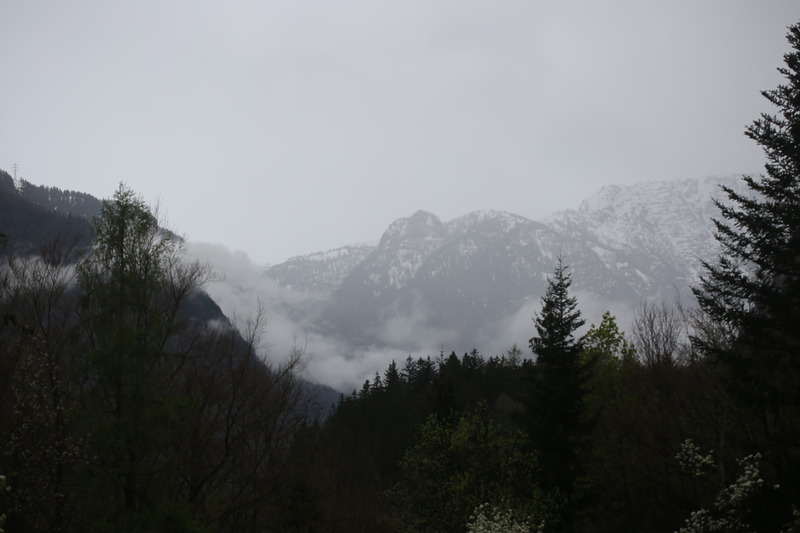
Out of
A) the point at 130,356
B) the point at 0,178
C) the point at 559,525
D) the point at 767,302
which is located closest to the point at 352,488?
the point at 559,525

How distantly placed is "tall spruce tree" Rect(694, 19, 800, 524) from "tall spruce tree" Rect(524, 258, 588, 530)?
26.8ft

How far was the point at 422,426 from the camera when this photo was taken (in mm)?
26656

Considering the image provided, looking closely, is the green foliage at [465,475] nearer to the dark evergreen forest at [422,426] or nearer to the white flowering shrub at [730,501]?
the dark evergreen forest at [422,426]

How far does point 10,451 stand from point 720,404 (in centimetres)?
2124

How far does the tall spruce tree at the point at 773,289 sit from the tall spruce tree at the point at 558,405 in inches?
321

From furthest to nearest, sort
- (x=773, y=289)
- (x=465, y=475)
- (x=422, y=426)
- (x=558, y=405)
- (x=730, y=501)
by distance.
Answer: (x=422, y=426) < (x=465, y=475) < (x=558, y=405) < (x=773, y=289) < (x=730, y=501)

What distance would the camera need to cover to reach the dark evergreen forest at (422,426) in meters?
13.0

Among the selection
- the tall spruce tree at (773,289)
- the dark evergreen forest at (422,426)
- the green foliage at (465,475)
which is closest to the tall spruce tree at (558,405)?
the dark evergreen forest at (422,426)

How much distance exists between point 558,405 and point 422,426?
756 centimetres

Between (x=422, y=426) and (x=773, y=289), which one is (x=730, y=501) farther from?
(x=422, y=426)

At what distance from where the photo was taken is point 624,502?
21.9 metres

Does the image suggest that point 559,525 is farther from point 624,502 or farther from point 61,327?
point 61,327

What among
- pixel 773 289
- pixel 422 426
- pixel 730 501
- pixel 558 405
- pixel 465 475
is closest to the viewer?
pixel 730 501

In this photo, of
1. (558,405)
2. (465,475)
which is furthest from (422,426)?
(558,405)
